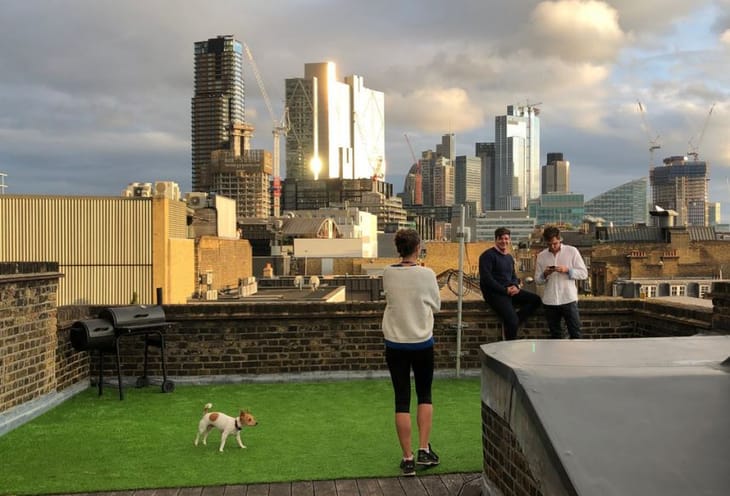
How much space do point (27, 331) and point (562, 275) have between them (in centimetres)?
647

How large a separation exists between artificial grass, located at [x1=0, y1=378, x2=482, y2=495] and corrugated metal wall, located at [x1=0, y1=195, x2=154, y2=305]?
15.8 meters

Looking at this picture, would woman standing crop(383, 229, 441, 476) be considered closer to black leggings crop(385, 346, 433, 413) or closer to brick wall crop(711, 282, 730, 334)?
black leggings crop(385, 346, 433, 413)

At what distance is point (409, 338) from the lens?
535 centimetres

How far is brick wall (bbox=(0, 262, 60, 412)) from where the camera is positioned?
7.18 metres

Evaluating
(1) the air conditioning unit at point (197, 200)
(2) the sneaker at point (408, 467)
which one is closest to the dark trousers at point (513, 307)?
(2) the sneaker at point (408, 467)

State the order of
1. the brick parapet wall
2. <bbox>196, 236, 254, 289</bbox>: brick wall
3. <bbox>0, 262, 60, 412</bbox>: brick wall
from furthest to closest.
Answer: <bbox>196, 236, 254, 289</bbox>: brick wall < the brick parapet wall < <bbox>0, 262, 60, 412</bbox>: brick wall

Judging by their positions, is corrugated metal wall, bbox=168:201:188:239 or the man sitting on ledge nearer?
the man sitting on ledge

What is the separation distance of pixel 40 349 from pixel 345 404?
3707 millimetres

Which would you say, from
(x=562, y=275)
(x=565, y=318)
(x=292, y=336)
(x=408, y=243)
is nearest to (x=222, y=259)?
(x=292, y=336)

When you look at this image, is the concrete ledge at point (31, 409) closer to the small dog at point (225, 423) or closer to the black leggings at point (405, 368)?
the small dog at point (225, 423)

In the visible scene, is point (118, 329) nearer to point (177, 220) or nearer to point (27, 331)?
point (27, 331)

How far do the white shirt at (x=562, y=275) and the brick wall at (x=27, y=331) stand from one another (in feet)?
20.1

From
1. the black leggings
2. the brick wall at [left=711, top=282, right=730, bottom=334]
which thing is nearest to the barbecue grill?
the black leggings

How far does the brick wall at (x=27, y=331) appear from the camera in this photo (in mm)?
7176
